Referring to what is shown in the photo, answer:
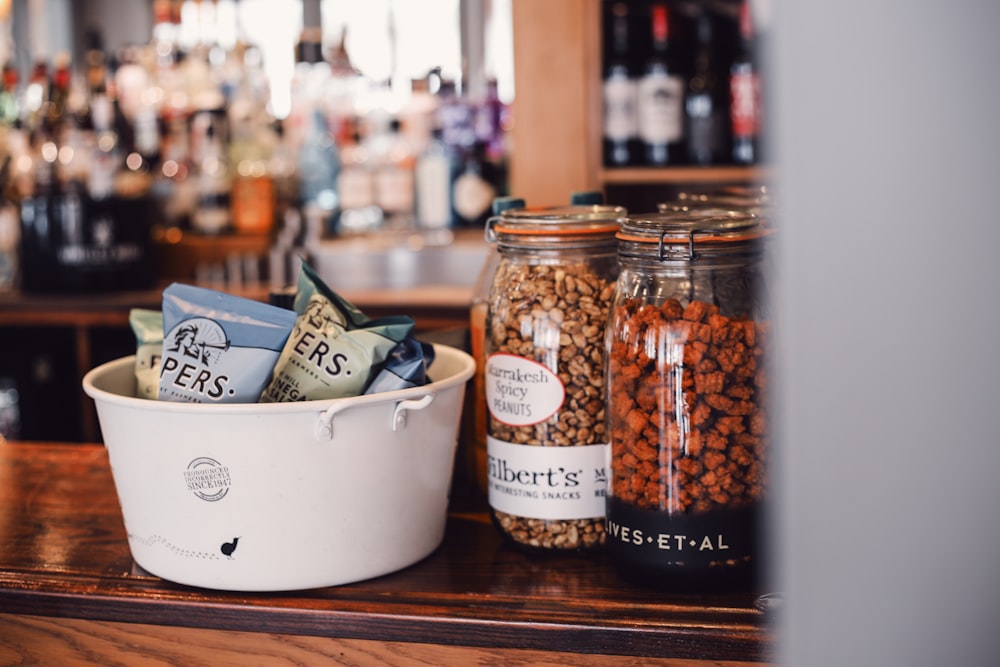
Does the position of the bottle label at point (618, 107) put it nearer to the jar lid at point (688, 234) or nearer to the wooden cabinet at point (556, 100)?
the wooden cabinet at point (556, 100)

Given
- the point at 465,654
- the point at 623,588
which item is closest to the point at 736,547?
the point at 623,588

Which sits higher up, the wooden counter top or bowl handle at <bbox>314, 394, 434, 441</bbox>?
bowl handle at <bbox>314, 394, 434, 441</bbox>

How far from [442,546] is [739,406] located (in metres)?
0.26

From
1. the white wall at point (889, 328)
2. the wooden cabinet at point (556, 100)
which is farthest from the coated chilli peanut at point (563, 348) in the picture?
the wooden cabinet at point (556, 100)

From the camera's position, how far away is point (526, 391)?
2.31 feet

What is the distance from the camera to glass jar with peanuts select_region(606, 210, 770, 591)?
627 millimetres

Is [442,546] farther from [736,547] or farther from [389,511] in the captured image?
[736,547]

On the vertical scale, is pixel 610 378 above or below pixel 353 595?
above

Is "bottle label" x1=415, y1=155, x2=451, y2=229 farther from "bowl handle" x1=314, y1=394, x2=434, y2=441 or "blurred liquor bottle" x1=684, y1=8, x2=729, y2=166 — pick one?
"bowl handle" x1=314, y1=394, x2=434, y2=441

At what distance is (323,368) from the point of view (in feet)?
2.25

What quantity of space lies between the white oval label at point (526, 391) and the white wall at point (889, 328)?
1.50ft

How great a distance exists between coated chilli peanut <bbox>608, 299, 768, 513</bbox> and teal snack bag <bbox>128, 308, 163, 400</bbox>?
331 mm

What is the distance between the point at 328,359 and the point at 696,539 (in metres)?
0.26

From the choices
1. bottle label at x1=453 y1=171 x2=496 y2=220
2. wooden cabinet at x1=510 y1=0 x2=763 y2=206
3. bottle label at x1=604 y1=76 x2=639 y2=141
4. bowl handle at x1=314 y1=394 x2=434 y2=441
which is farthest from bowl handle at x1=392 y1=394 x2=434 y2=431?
bottle label at x1=453 y1=171 x2=496 y2=220
